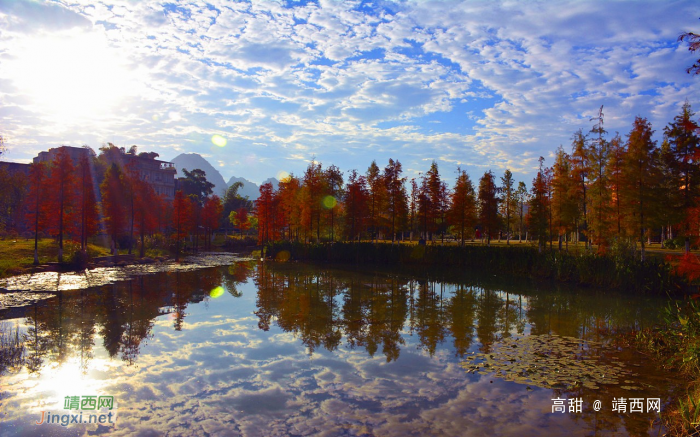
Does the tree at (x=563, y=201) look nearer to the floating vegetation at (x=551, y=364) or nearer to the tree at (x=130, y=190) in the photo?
the floating vegetation at (x=551, y=364)

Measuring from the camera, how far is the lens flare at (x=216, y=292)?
1993 centimetres

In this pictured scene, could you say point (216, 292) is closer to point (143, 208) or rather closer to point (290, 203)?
point (143, 208)

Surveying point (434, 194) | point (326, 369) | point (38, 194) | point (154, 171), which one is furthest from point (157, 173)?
point (326, 369)

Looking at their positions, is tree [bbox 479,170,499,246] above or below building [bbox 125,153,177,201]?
below

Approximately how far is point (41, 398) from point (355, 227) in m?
41.8

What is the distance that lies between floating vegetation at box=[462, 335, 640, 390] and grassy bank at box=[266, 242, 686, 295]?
12036mm

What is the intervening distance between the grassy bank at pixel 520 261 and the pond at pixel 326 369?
10.6ft

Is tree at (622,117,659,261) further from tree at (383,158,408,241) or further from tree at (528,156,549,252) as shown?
tree at (383,158,408,241)

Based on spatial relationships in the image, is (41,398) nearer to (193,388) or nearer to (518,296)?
(193,388)

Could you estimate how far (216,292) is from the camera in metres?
21.1

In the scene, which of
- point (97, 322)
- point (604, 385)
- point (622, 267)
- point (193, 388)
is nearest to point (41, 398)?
point (193, 388)

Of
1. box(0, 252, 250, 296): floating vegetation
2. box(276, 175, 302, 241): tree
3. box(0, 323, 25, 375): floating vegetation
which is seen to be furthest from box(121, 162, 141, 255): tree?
box(0, 323, 25, 375): floating vegetation

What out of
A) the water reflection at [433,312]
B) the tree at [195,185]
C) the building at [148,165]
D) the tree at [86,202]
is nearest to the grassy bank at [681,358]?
the water reflection at [433,312]

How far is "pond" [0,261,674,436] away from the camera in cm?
670
